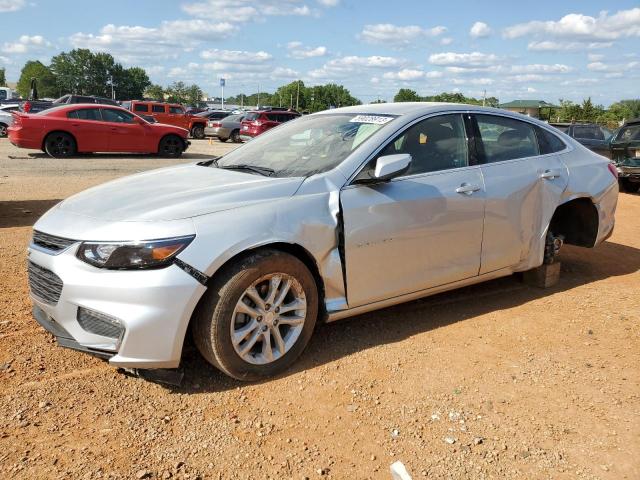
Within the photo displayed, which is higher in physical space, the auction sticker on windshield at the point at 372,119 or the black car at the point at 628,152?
the auction sticker on windshield at the point at 372,119

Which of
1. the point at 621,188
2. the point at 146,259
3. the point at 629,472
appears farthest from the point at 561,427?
the point at 621,188

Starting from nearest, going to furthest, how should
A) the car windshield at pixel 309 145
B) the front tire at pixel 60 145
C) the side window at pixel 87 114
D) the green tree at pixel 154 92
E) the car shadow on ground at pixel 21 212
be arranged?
1. the car windshield at pixel 309 145
2. the car shadow on ground at pixel 21 212
3. the front tire at pixel 60 145
4. the side window at pixel 87 114
5. the green tree at pixel 154 92

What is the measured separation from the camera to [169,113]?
1075 inches

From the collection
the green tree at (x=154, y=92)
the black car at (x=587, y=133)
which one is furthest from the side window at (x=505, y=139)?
the green tree at (x=154, y=92)

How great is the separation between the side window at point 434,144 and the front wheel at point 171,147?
14609mm

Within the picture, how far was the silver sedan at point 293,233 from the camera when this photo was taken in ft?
9.77

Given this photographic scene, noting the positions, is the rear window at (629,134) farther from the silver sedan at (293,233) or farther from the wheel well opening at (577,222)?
the silver sedan at (293,233)

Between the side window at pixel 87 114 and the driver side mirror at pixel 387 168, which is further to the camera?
the side window at pixel 87 114

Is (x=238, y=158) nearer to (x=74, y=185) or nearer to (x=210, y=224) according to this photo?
(x=210, y=224)

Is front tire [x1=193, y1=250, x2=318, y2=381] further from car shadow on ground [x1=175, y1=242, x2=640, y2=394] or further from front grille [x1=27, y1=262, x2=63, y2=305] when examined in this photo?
front grille [x1=27, y1=262, x2=63, y2=305]

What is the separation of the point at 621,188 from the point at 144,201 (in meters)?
13.0

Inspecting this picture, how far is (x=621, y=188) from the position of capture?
13336 millimetres

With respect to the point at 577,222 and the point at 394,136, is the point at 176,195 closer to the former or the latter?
the point at 394,136

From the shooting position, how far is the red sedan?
50.3 feet
